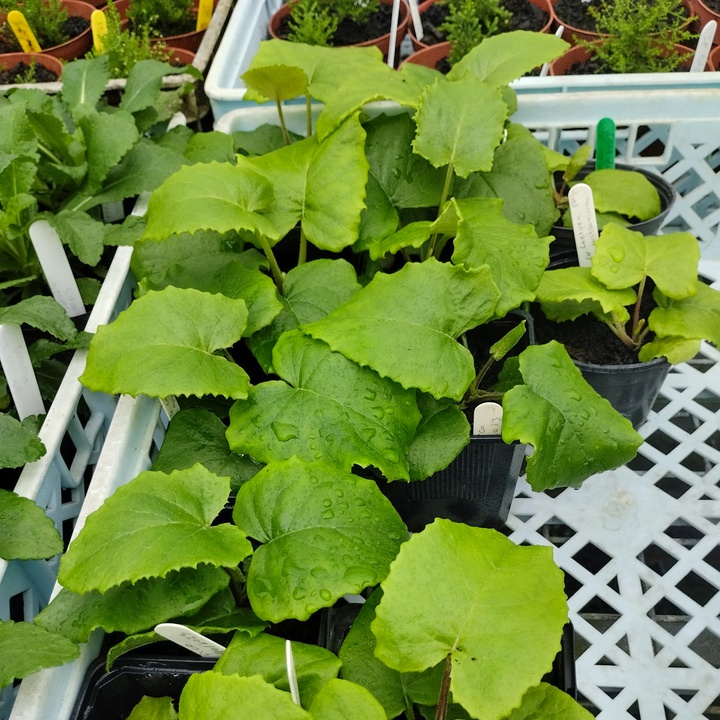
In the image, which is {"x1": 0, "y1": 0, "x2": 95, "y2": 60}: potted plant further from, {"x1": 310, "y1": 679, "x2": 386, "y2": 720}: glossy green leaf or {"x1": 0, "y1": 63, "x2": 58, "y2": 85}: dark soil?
{"x1": 310, "y1": 679, "x2": 386, "y2": 720}: glossy green leaf

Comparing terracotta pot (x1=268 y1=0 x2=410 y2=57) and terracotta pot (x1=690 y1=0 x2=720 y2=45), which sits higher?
terracotta pot (x1=268 y1=0 x2=410 y2=57)

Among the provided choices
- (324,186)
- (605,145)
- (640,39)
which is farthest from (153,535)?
(640,39)

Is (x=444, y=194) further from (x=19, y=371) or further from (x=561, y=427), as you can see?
(x=19, y=371)

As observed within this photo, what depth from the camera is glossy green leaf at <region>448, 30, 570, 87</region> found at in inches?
33.2

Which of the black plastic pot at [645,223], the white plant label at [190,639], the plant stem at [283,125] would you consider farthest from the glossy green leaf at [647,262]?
the white plant label at [190,639]

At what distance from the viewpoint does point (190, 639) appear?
54 centimetres

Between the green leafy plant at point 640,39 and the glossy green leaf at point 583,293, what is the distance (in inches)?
20.0

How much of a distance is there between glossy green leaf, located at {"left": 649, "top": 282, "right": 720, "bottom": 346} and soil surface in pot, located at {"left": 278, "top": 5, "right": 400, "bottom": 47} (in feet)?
2.70

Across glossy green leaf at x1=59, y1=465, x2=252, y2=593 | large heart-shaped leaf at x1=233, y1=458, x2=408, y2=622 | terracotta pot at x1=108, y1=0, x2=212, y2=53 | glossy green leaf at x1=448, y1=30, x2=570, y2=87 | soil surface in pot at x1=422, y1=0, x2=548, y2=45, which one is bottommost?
large heart-shaped leaf at x1=233, y1=458, x2=408, y2=622

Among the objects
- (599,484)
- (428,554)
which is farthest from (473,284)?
(599,484)

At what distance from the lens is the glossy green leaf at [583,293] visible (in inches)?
30.1

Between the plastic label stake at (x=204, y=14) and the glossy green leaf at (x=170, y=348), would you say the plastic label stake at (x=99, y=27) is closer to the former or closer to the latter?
the plastic label stake at (x=204, y=14)

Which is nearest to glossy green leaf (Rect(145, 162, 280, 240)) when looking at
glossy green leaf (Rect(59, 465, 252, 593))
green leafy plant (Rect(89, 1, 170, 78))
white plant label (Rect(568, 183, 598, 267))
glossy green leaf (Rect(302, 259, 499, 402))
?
glossy green leaf (Rect(302, 259, 499, 402))

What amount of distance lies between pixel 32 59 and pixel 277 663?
1.23m
